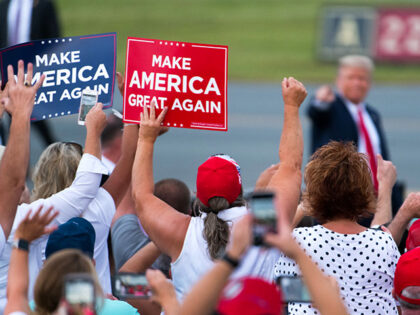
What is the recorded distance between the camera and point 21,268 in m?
2.61

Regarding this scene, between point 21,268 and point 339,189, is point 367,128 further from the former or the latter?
point 21,268

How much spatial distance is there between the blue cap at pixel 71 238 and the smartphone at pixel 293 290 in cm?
89

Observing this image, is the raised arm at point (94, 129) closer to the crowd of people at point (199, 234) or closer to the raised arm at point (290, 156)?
the crowd of people at point (199, 234)

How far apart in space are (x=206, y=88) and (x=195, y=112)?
13 centimetres

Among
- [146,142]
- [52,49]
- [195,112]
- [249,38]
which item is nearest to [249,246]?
[146,142]

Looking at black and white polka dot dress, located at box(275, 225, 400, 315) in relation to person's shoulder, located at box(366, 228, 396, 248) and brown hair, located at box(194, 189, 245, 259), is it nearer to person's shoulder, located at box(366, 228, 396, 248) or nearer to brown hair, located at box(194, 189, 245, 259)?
person's shoulder, located at box(366, 228, 396, 248)

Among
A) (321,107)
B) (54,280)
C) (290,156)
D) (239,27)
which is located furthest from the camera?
(239,27)

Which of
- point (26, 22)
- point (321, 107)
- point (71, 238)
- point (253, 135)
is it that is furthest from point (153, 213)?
point (253, 135)

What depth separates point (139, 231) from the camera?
13.2 feet

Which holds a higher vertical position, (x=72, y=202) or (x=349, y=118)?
(x=349, y=118)

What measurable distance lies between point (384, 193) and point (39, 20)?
456 centimetres

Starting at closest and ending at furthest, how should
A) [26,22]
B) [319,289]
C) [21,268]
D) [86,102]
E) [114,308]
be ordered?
[319,289] < [21,268] < [114,308] < [86,102] < [26,22]

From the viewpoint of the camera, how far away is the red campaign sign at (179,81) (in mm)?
3805

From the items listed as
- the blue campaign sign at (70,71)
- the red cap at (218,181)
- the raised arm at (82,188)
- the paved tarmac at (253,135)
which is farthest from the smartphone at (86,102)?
the paved tarmac at (253,135)
